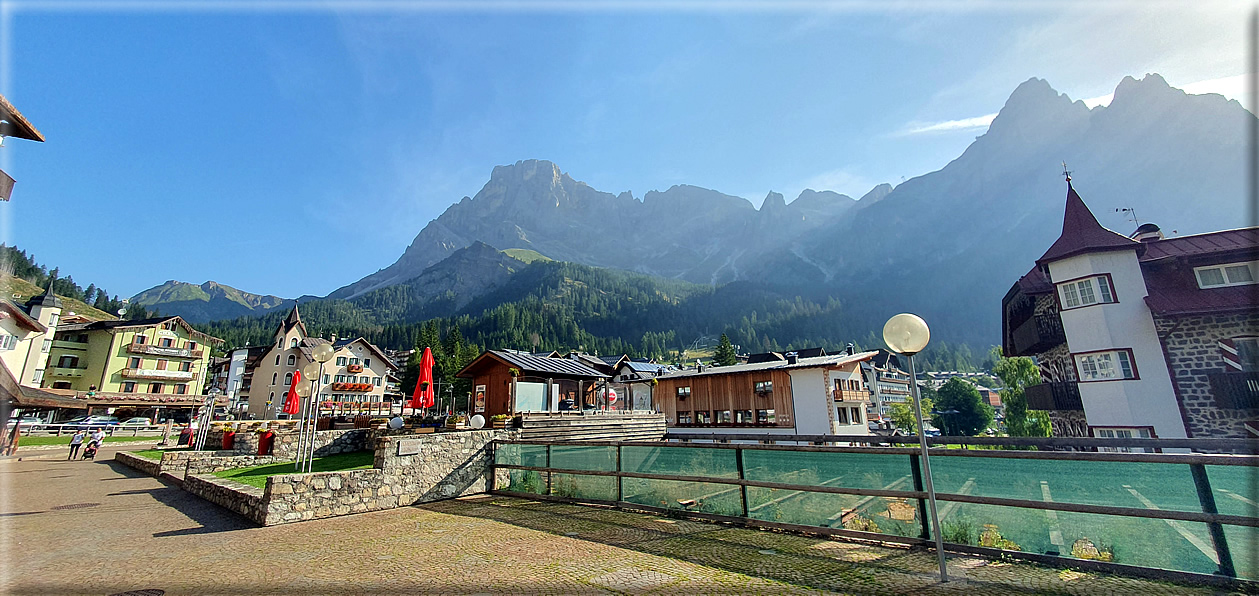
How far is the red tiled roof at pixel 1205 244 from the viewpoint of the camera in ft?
58.1

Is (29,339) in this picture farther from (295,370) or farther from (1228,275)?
(1228,275)

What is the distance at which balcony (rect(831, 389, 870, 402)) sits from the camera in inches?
1328

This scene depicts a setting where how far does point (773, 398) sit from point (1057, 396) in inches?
596

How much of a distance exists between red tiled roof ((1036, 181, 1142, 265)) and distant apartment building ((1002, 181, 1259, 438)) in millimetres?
52

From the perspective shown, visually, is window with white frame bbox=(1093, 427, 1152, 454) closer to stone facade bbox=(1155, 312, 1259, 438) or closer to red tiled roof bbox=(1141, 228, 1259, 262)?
stone facade bbox=(1155, 312, 1259, 438)

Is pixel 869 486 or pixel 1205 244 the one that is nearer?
pixel 869 486

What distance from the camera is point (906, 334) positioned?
630cm

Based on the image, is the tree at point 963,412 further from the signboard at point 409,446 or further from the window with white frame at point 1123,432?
the signboard at point 409,446

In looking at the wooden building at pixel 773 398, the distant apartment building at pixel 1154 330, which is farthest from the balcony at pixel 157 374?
the distant apartment building at pixel 1154 330

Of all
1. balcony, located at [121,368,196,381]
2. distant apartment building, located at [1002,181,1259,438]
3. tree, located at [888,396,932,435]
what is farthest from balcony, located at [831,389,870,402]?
balcony, located at [121,368,196,381]

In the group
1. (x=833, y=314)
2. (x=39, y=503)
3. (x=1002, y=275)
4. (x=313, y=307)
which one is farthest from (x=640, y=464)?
(x=1002, y=275)

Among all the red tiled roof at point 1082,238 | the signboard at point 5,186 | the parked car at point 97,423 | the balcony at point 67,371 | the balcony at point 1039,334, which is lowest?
the parked car at point 97,423

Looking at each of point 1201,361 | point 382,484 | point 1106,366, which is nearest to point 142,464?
point 382,484

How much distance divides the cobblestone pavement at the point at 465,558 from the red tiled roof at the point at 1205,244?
2276 centimetres
